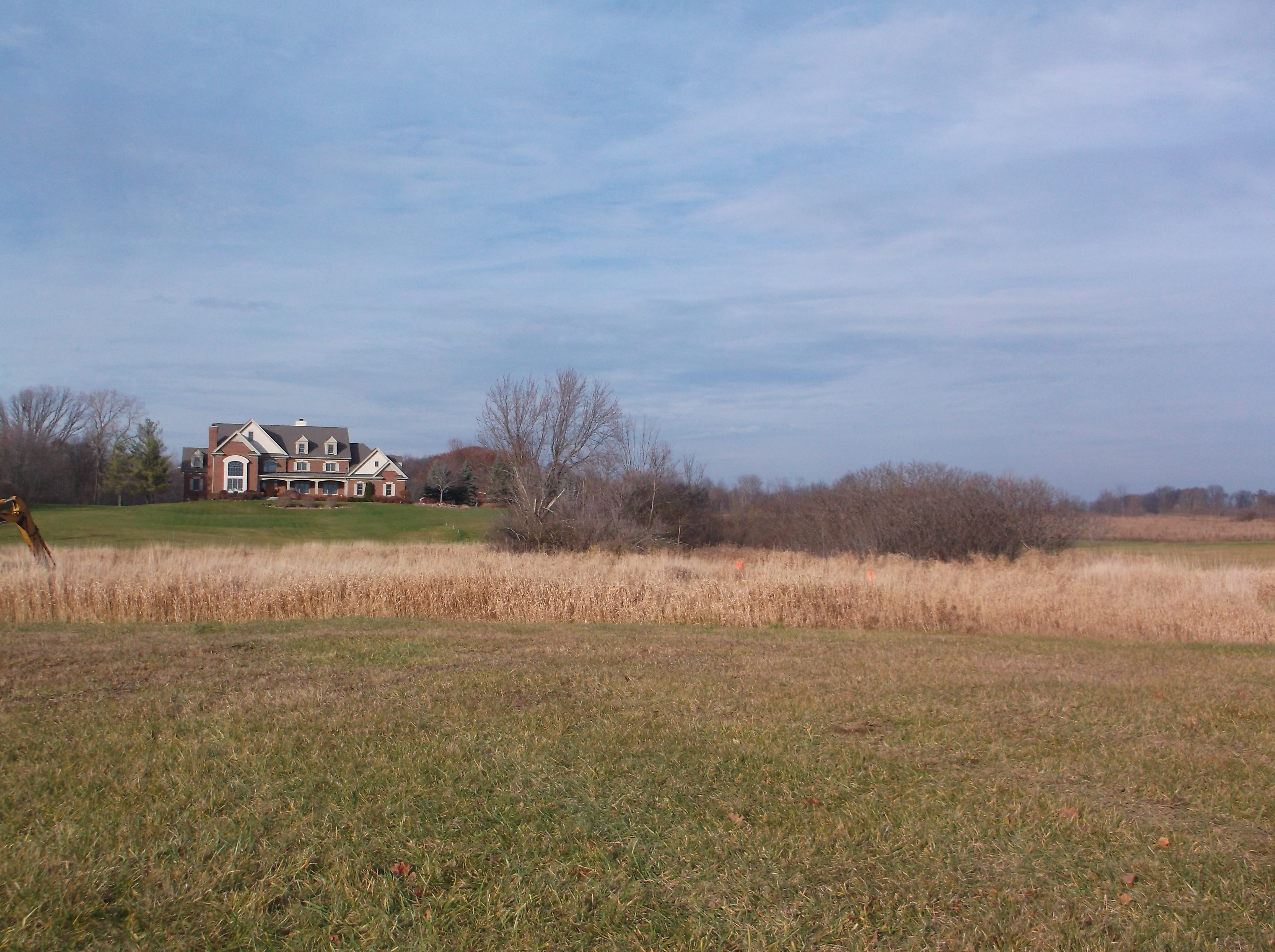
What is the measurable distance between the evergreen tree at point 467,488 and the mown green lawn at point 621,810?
186 feet

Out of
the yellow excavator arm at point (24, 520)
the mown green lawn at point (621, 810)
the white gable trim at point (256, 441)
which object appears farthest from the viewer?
the white gable trim at point (256, 441)

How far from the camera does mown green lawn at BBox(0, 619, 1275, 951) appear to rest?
3.41m

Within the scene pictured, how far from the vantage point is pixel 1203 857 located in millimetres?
4098

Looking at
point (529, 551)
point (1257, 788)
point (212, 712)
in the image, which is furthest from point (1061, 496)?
point (212, 712)

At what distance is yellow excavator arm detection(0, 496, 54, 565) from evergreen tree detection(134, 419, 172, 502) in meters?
51.1

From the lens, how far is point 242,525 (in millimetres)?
43625

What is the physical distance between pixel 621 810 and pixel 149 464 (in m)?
67.7

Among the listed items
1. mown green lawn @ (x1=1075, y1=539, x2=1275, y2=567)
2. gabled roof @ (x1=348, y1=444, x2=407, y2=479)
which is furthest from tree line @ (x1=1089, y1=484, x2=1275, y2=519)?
gabled roof @ (x1=348, y1=444, x2=407, y2=479)

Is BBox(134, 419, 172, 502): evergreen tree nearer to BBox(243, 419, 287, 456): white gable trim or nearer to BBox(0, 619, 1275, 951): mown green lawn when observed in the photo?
BBox(243, 419, 287, 456): white gable trim

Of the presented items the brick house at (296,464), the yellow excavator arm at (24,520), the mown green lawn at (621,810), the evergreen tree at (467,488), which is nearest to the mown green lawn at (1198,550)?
the mown green lawn at (621,810)

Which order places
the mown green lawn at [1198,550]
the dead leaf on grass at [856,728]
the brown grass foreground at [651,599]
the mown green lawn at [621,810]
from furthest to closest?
the mown green lawn at [1198,550] < the brown grass foreground at [651,599] < the dead leaf on grass at [856,728] < the mown green lawn at [621,810]

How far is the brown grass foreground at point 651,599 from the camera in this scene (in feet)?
42.7

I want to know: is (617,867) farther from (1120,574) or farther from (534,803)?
(1120,574)

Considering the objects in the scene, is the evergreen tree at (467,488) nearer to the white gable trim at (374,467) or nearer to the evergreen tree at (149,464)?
the white gable trim at (374,467)
